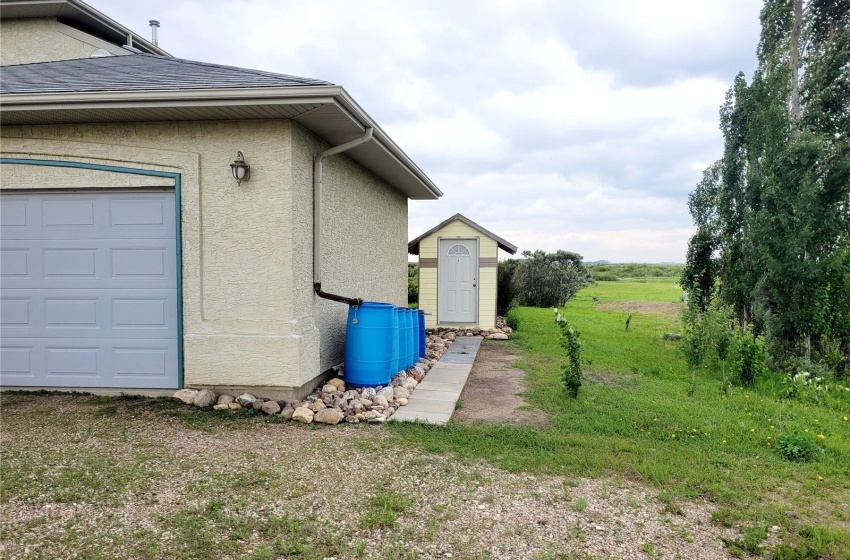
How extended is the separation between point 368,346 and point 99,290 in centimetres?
296

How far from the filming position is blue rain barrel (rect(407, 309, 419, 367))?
671 cm

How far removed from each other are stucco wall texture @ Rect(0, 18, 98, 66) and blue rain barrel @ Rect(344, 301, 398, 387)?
6.76m

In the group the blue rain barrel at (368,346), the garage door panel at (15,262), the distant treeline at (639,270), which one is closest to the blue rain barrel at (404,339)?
the blue rain barrel at (368,346)

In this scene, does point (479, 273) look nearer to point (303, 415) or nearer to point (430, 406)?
point (430, 406)

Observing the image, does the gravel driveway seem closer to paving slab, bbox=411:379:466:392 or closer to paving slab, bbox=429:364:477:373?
paving slab, bbox=411:379:466:392

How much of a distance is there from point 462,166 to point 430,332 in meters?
6.33

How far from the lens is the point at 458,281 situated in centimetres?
1170

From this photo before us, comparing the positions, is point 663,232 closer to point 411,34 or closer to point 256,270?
point 411,34

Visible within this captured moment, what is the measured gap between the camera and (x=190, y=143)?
16.0ft

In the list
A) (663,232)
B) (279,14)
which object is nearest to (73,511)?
(279,14)

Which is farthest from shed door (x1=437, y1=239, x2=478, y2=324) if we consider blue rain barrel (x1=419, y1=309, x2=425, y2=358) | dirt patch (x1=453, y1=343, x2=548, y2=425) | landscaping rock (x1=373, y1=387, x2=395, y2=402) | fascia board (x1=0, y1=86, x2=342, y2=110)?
fascia board (x1=0, y1=86, x2=342, y2=110)

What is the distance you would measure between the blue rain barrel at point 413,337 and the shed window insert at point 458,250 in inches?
181

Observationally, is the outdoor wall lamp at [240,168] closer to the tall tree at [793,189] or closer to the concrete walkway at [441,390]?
the concrete walkway at [441,390]

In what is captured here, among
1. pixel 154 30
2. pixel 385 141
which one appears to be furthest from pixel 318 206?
pixel 154 30
